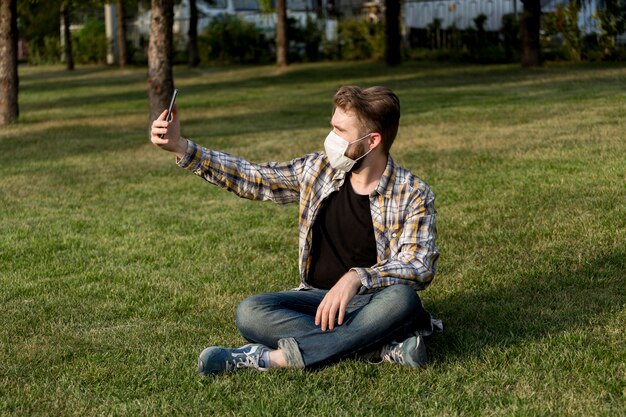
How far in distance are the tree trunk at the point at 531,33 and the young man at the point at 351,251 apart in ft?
60.1

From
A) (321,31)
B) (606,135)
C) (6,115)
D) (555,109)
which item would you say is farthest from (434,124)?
(321,31)

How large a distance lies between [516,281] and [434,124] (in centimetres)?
841

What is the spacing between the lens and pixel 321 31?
34062 millimetres

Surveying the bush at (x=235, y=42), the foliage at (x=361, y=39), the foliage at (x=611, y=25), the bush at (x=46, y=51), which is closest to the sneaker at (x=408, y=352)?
the foliage at (x=611, y=25)

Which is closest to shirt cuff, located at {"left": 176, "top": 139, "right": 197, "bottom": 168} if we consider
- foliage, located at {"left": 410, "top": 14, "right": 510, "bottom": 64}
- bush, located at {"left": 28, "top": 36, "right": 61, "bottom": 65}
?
foliage, located at {"left": 410, "top": 14, "right": 510, "bottom": 64}

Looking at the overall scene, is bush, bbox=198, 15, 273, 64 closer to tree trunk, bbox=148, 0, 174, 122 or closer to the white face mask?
tree trunk, bbox=148, 0, 174, 122

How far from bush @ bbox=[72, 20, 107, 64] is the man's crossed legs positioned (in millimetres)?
36878

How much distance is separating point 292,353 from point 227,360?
272mm

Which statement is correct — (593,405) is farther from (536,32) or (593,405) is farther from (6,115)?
(536,32)

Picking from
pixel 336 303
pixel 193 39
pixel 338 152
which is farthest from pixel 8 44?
pixel 193 39

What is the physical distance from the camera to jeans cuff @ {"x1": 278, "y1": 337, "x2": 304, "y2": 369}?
4488mm

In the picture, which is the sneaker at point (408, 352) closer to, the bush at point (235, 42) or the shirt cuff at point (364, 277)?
the shirt cuff at point (364, 277)

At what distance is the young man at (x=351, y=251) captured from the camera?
445 centimetres

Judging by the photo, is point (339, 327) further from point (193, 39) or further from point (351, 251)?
point (193, 39)
